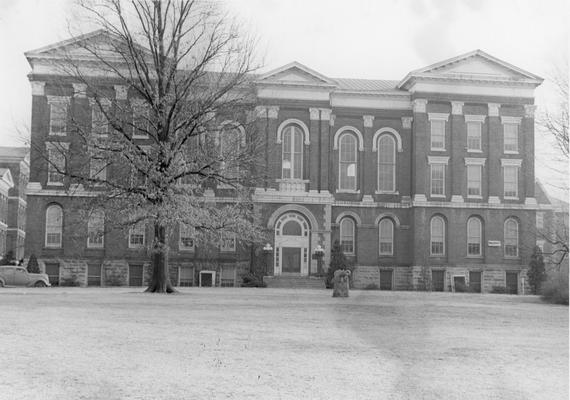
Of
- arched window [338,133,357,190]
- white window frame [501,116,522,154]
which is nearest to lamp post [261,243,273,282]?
arched window [338,133,357,190]

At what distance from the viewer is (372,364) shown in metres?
14.1

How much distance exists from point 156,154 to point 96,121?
316 cm

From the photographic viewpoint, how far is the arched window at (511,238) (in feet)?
180

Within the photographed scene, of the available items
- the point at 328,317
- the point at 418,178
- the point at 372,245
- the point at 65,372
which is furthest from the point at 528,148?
the point at 65,372

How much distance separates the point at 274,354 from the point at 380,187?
1629 inches

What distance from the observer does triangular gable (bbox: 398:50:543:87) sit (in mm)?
53219

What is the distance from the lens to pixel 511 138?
55.1 metres

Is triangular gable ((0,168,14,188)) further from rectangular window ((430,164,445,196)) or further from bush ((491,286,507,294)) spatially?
bush ((491,286,507,294))

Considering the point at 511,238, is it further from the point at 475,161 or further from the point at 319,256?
the point at 319,256

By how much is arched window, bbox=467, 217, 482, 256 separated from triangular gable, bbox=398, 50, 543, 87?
927 cm

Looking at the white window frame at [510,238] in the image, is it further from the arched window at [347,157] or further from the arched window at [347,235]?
the arched window at [347,157]

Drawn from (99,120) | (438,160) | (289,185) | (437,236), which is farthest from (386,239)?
(99,120)

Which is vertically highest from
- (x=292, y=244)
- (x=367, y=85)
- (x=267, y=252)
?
(x=367, y=85)

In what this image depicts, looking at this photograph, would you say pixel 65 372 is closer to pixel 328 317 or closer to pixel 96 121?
pixel 328 317
